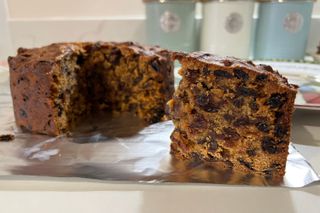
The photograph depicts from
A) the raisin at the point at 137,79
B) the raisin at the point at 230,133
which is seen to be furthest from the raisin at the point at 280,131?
the raisin at the point at 137,79

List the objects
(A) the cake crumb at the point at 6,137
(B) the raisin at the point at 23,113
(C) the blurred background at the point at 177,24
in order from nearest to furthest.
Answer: (A) the cake crumb at the point at 6,137
(B) the raisin at the point at 23,113
(C) the blurred background at the point at 177,24

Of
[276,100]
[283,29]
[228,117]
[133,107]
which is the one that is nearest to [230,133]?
[228,117]

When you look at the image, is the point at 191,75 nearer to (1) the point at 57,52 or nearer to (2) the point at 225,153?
(2) the point at 225,153

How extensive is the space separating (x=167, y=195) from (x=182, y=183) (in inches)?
2.5

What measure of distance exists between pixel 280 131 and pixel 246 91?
0.14m

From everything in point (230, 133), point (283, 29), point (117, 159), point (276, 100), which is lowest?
point (117, 159)

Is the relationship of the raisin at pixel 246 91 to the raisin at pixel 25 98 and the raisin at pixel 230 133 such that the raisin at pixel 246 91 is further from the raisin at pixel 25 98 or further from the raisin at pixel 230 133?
the raisin at pixel 25 98

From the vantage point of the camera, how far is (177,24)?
1949 millimetres

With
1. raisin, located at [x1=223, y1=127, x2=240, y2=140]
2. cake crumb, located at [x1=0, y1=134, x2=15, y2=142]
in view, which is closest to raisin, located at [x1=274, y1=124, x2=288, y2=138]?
raisin, located at [x1=223, y1=127, x2=240, y2=140]

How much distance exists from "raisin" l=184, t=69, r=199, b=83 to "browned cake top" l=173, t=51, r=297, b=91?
0.02m

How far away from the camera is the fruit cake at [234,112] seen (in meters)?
0.87

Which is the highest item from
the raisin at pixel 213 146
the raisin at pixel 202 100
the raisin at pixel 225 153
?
the raisin at pixel 202 100

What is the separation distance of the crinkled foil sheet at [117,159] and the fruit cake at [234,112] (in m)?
0.04

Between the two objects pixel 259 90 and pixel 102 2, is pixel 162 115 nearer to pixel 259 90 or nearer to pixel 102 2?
pixel 259 90
